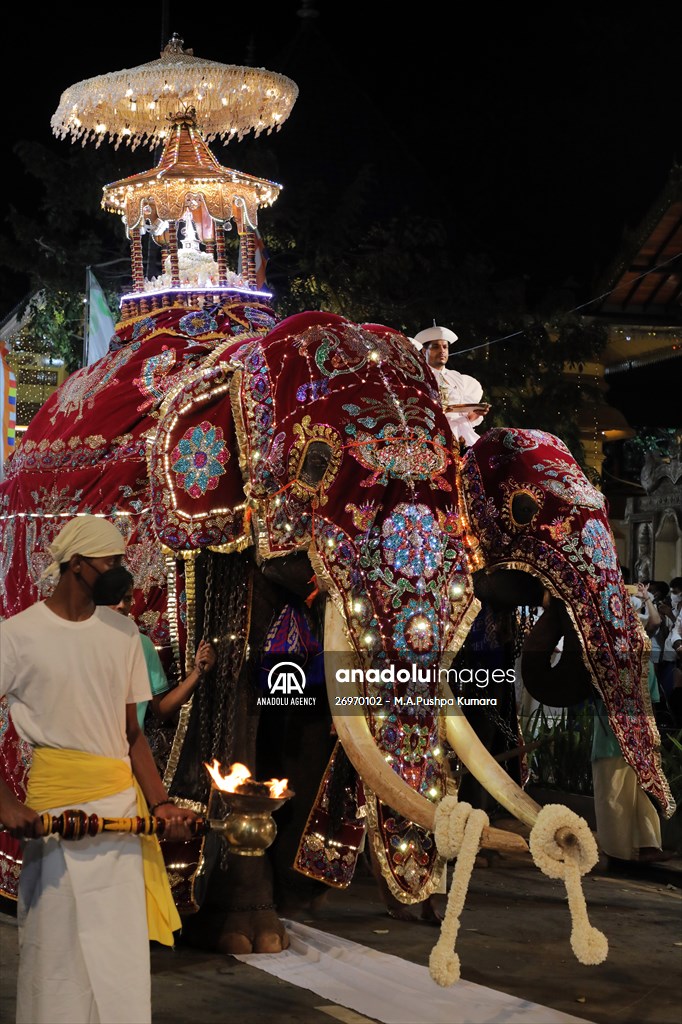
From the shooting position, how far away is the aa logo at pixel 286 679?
6.93m

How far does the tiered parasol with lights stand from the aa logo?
73.8 inches

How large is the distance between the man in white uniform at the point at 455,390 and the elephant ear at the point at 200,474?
62.5 inches

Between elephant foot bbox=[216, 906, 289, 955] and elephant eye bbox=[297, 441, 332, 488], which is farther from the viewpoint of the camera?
elephant foot bbox=[216, 906, 289, 955]

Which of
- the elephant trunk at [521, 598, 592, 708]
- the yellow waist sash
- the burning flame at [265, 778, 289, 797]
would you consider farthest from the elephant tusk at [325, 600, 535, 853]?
the elephant trunk at [521, 598, 592, 708]

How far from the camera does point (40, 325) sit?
1472 centimetres

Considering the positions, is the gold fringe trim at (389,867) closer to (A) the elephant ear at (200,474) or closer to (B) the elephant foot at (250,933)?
(B) the elephant foot at (250,933)

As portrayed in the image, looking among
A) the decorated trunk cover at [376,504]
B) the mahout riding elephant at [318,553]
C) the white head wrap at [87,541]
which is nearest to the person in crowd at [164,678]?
the mahout riding elephant at [318,553]

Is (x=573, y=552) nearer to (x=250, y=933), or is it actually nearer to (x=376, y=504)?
(x=376, y=504)

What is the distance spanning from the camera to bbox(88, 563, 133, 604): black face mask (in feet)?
14.5

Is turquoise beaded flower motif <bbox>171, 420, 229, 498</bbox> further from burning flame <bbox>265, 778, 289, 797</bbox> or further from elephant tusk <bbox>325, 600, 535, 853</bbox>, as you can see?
burning flame <bbox>265, 778, 289, 797</bbox>

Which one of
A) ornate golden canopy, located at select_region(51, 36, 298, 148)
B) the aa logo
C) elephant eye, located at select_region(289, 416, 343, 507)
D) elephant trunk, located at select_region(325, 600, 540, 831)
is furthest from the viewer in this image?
ornate golden canopy, located at select_region(51, 36, 298, 148)

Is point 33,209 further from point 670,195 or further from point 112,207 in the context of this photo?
point 112,207

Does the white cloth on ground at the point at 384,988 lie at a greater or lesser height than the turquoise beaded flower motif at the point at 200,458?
lesser

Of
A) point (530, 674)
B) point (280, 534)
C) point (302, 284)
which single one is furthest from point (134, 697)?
point (302, 284)
